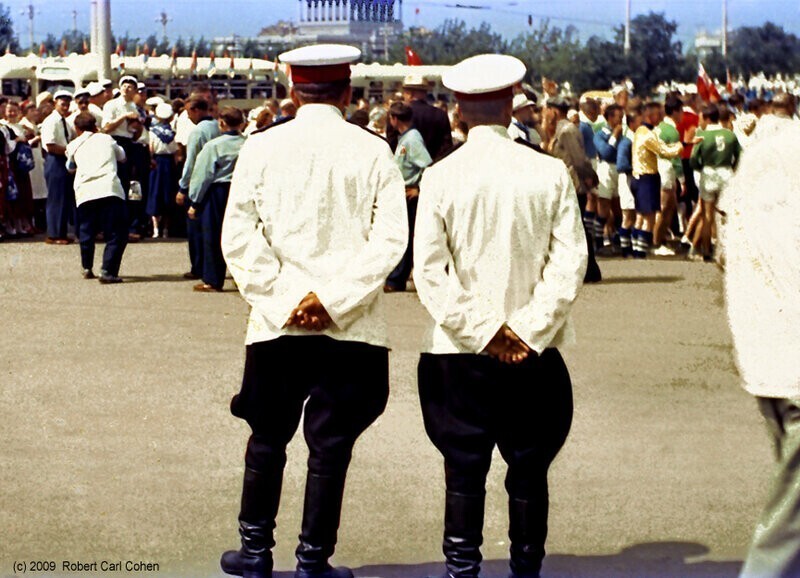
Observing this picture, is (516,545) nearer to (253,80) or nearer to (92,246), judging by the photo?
(92,246)

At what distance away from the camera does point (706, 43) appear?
81.9 meters

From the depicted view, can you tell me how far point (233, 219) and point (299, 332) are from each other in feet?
1.53

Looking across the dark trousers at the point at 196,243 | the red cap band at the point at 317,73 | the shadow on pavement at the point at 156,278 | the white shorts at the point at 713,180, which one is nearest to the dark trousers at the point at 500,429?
the red cap band at the point at 317,73

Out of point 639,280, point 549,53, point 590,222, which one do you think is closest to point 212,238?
point 639,280

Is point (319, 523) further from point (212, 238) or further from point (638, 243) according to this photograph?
point (638, 243)

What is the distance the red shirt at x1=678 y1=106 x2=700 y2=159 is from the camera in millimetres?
20578

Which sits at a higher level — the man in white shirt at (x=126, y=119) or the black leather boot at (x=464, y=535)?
the black leather boot at (x=464, y=535)

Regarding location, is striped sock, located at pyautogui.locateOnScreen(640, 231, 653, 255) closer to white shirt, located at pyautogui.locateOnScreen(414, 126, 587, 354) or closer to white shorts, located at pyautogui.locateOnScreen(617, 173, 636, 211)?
white shorts, located at pyautogui.locateOnScreen(617, 173, 636, 211)

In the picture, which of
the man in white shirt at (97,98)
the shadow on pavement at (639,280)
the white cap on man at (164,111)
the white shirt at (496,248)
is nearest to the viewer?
the white shirt at (496,248)

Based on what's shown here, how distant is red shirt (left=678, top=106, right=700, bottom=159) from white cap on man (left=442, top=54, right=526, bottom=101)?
47.8 ft

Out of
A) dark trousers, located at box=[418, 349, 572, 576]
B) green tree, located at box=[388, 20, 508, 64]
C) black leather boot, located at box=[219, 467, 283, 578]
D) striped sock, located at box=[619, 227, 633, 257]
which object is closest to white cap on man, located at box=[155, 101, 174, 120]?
striped sock, located at box=[619, 227, 633, 257]

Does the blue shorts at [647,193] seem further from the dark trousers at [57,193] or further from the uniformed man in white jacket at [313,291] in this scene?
the uniformed man in white jacket at [313,291]

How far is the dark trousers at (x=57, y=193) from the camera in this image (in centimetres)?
2050

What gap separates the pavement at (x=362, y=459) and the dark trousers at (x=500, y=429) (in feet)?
1.66
